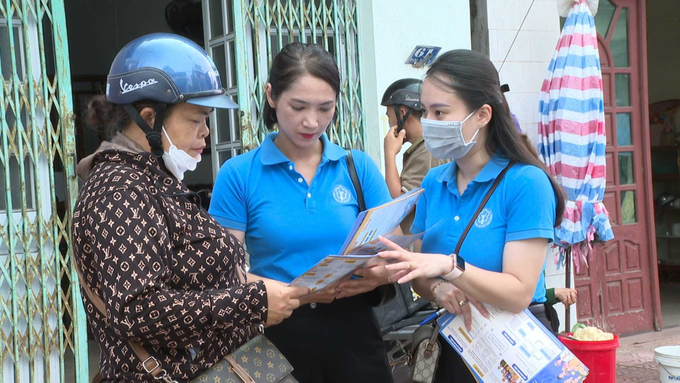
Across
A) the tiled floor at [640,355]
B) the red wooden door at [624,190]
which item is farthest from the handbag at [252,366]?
the red wooden door at [624,190]

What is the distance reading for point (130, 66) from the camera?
190 centimetres

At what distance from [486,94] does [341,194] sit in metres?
0.62

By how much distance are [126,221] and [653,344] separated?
5.73 m

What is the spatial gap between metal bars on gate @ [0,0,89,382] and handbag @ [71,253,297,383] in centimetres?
230

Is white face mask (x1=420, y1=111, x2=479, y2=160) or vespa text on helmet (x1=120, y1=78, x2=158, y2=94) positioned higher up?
vespa text on helmet (x1=120, y1=78, x2=158, y2=94)

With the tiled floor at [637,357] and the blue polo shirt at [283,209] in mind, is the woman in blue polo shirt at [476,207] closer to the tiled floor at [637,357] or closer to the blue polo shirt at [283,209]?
the blue polo shirt at [283,209]

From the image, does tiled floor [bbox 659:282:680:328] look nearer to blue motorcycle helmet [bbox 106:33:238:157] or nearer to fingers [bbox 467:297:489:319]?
fingers [bbox 467:297:489:319]

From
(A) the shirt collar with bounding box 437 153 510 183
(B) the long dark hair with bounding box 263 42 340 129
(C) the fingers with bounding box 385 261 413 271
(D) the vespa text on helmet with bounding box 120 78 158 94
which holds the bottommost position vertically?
(C) the fingers with bounding box 385 261 413 271

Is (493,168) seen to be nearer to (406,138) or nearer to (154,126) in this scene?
(154,126)

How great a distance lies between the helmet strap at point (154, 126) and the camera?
187 centimetres

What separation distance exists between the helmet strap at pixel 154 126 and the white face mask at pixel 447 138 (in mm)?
867

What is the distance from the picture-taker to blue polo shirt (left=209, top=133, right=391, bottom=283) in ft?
7.96

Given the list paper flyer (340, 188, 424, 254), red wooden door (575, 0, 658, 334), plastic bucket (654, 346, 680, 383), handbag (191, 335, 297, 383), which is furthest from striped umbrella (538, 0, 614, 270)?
handbag (191, 335, 297, 383)

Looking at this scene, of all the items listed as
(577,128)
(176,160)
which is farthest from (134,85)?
(577,128)
